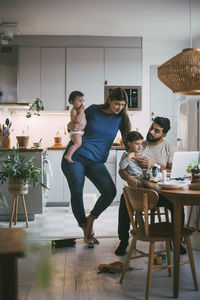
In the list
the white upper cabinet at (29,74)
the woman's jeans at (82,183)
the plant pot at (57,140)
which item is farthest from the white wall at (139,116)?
the woman's jeans at (82,183)

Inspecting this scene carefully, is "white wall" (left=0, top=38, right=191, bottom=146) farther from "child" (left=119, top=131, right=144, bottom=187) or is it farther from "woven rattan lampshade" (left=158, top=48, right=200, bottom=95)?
"woven rattan lampshade" (left=158, top=48, right=200, bottom=95)

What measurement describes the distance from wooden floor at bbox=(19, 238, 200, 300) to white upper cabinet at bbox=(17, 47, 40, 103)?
349 centimetres

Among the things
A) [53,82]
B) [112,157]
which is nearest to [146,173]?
[112,157]

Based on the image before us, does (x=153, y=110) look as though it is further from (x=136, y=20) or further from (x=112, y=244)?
(x=112, y=244)

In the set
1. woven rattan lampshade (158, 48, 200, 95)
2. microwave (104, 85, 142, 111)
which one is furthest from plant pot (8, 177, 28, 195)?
microwave (104, 85, 142, 111)

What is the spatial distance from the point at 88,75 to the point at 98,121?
2.72m

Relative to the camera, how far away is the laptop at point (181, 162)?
10.7ft

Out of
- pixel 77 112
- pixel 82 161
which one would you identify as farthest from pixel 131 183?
pixel 77 112

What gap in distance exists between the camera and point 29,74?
6285mm

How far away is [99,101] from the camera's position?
6.35 metres

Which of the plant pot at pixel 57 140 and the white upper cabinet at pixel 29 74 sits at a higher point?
the white upper cabinet at pixel 29 74

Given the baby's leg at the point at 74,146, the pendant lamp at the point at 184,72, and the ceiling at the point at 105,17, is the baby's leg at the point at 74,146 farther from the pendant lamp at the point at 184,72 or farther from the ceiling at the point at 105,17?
the ceiling at the point at 105,17

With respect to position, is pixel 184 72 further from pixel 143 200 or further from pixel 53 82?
pixel 53 82

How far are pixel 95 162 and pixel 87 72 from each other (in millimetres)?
2884
